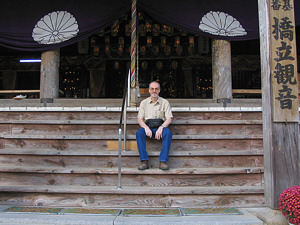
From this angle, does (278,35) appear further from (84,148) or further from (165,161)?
(84,148)

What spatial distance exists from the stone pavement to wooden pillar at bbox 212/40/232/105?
317cm

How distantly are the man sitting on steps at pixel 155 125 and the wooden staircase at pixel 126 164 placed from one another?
0.67 ft

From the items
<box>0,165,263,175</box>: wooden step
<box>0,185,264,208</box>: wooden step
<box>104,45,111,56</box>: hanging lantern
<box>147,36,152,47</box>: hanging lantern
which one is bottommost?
<box>0,185,264,208</box>: wooden step

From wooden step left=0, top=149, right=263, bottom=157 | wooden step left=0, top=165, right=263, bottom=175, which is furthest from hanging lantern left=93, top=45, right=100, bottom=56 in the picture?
wooden step left=0, top=165, right=263, bottom=175

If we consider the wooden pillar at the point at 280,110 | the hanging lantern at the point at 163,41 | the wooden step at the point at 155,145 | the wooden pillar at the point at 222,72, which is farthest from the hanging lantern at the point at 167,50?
the wooden pillar at the point at 280,110

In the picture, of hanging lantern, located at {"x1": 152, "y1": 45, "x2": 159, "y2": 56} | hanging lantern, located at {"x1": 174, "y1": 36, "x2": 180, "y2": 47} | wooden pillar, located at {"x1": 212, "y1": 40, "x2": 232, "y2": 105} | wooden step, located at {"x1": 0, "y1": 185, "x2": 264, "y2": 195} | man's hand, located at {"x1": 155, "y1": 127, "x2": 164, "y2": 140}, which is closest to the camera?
wooden step, located at {"x1": 0, "y1": 185, "x2": 264, "y2": 195}

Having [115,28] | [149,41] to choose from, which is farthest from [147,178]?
[149,41]

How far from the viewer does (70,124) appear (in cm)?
A: 442

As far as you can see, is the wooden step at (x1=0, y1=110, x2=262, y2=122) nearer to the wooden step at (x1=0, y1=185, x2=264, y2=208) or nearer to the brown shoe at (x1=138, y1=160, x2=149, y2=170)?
the brown shoe at (x1=138, y1=160, x2=149, y2=170)

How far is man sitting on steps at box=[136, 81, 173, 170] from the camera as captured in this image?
3594 mm

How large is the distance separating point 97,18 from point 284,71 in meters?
4.53

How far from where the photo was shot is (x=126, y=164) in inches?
151

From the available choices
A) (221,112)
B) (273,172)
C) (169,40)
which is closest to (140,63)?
(169,40)

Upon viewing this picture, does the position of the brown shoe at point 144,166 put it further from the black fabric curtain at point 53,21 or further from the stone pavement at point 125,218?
the black fabric curtain at point 53,21
